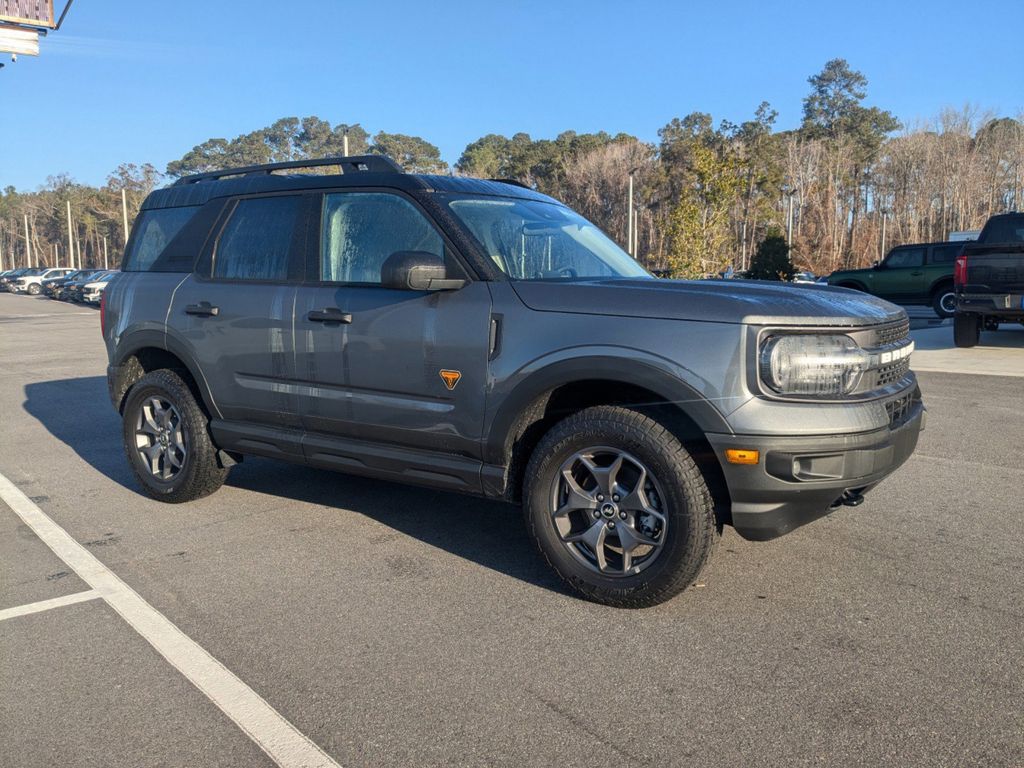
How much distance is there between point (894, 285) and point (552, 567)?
22.2 m

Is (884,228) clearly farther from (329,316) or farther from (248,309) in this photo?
(329,316)

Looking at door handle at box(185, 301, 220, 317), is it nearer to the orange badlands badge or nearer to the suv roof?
the suv roof

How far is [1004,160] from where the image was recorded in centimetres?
5181

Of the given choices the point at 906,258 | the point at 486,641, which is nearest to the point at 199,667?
the point at 486,641

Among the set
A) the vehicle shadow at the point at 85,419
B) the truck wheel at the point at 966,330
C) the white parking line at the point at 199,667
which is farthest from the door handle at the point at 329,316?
the truck wheel at the point at 966,330

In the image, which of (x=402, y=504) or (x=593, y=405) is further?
(x=402, y=504)

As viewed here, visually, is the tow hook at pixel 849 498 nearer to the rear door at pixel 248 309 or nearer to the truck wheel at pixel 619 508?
the truck wheel at pixel 619 508

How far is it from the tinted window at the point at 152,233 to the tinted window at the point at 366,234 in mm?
1294

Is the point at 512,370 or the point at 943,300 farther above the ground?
the point at 512,370

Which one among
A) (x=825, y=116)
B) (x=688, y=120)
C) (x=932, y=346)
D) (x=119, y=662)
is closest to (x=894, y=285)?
(x=932, y=346)

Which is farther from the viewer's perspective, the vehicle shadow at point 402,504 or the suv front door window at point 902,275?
the suv front door window at point 902,275

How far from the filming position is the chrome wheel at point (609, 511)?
3.65m

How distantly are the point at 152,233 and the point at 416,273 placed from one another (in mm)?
2632

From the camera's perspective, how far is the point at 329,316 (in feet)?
14.7
